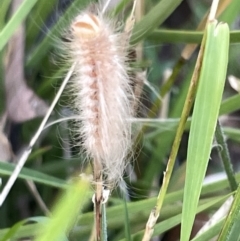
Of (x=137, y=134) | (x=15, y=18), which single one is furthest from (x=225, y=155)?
(x=15, y=18)

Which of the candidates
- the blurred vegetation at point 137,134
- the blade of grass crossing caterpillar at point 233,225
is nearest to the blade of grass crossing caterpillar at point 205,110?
the blade of grass crossing caterpillar at point 233,225

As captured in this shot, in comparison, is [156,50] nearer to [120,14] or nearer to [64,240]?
[120,14]

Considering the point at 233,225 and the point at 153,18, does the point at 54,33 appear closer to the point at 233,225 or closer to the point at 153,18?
the point at 153,18

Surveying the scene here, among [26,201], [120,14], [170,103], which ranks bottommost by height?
[26,201]

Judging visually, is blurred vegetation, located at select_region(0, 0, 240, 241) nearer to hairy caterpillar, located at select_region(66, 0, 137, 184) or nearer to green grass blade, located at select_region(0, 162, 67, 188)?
green grass blade, located at select_region(0, 162, 67, 188)

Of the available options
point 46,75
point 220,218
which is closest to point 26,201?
point 46,75

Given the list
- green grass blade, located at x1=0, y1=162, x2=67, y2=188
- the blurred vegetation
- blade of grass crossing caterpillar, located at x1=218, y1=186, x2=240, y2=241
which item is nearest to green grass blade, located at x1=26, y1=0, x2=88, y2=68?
the blurred vegetation
